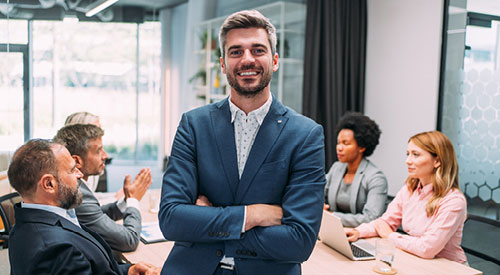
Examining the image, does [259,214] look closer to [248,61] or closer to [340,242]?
[248,61]

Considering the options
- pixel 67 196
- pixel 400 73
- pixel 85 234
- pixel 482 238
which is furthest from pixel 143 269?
pixel 400 73

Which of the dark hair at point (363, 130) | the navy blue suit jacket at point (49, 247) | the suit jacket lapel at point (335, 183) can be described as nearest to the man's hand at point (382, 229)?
the suit jacket lapel at point (335, 183)

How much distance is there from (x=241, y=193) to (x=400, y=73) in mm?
3208

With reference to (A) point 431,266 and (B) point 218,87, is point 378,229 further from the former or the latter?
(B) point 218,87

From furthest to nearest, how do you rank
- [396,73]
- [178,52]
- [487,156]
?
[178,52]
[396,73]
[487,156]

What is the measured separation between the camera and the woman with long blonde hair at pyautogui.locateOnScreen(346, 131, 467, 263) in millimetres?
2096

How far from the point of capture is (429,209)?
2201 mm

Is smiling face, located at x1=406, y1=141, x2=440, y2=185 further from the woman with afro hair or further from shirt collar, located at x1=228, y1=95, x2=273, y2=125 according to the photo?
shirt collar, located at x1=228, y1=95, x2=273, y2=125

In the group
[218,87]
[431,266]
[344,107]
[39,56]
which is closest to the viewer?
[431,266]

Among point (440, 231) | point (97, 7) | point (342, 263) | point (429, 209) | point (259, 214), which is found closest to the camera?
point (259, 214)

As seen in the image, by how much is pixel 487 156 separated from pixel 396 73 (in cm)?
120

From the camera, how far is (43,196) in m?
1.56

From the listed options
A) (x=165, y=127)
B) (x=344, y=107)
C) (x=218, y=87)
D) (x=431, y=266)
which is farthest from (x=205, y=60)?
(x=431, y=266)

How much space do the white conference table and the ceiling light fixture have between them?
101 inches
